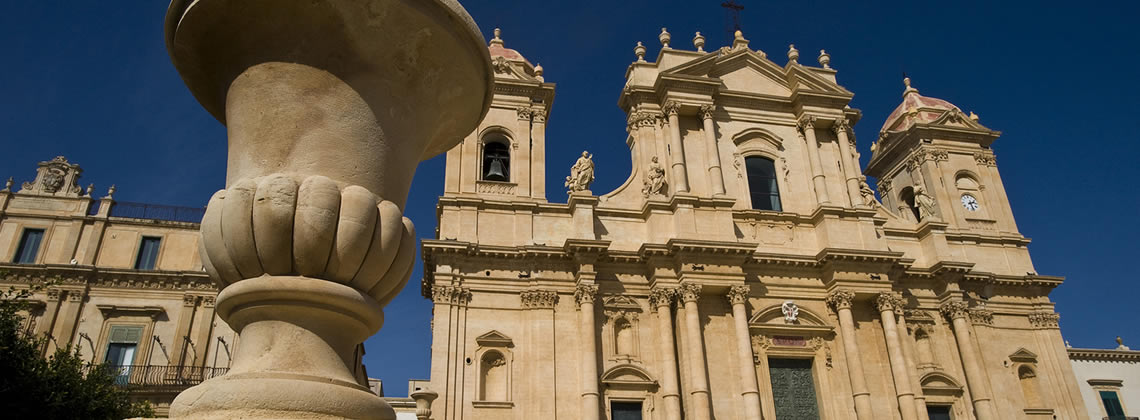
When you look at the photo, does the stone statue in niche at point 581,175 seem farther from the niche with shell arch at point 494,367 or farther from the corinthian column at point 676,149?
the niche with shell arch at point 494,367

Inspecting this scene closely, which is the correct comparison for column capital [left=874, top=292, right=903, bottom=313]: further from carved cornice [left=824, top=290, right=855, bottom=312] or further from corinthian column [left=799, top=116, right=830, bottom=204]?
corinthian column [left=799, top=116, right=830, bottom=204]

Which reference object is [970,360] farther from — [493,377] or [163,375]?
[163,375]

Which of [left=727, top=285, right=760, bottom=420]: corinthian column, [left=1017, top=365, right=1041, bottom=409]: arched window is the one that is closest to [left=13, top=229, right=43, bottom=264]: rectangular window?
[left=727, top=285, right=760, bottom=420]: corinthian column

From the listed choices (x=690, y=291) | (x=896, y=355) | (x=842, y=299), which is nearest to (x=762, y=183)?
(x=842, y=299)

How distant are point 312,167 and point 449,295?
1566 cm

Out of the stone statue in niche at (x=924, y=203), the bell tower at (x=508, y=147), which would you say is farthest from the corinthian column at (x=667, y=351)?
the stone statue in niche at (x=924, y=203)

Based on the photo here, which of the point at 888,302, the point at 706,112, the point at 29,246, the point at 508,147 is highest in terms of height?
the point at 706,112

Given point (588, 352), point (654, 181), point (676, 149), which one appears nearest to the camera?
Result: point (588, 352)

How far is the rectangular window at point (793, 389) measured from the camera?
A: 64.7 ft

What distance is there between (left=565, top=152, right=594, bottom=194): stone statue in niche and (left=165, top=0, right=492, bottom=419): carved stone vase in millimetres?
16815

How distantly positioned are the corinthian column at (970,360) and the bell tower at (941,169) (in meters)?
3.06

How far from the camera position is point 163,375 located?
23984 millimetres

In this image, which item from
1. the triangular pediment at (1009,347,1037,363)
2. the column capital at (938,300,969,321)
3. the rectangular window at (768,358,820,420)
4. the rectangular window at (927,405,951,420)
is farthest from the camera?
the triangular pediment at (1009,347,1037,363)

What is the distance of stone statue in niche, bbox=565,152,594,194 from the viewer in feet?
69.4
